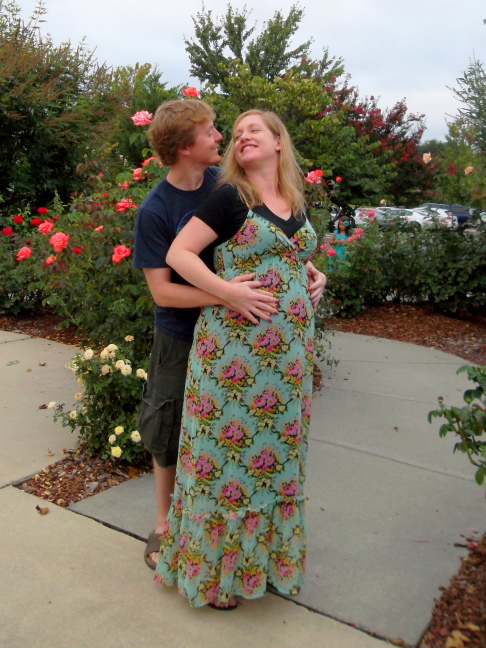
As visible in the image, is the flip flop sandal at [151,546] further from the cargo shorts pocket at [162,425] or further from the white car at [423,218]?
the white car at [423,218]

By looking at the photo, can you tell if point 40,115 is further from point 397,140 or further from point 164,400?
point 397,140

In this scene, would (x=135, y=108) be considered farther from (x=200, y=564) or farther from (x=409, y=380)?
(x=200, y=564)

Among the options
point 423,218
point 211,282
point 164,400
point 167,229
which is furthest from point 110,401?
point 423,218

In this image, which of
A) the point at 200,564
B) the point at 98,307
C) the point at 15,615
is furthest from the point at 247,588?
the point at 98,307

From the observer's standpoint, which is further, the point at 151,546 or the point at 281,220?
the point at 151,546

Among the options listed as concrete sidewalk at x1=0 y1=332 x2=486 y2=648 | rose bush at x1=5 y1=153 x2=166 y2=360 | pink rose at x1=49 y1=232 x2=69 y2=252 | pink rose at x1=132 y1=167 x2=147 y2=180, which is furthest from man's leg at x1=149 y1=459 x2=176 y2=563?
pink rose at x1=132 y1=167 x2=147 y2=180

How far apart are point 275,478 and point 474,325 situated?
241 inches

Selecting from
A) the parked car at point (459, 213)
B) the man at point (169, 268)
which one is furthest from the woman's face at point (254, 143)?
the parked car at point (459, 213)

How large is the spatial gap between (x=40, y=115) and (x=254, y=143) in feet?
21.4

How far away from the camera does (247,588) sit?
231 centimetres

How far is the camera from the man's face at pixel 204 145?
236 centimetres

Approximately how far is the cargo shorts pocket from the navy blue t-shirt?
10.7 inches

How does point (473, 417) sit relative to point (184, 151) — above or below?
below

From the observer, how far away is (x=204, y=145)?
2375mm
